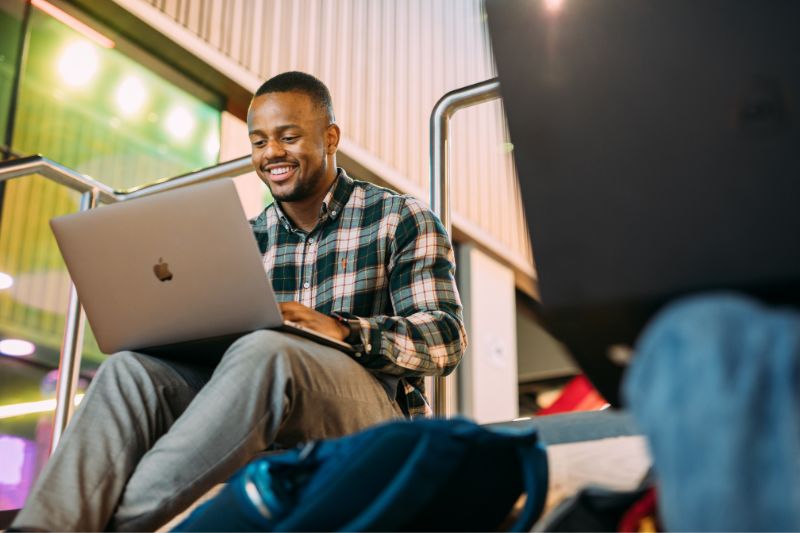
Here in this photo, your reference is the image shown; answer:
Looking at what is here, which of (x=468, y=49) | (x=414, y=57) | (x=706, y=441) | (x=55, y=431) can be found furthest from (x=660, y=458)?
(x=468, y=49)

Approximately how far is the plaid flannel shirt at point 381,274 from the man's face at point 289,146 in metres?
0.06

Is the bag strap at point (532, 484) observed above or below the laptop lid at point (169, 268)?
below

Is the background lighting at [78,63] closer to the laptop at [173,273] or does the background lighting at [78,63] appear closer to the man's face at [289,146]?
the man's face at [289,146]

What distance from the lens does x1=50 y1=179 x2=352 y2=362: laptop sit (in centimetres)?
137

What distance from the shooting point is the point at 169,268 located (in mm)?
1423

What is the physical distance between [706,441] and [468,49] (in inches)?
231

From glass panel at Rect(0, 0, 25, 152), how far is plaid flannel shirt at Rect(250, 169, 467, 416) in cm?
174

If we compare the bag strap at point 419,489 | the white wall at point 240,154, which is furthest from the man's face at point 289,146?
the white wall at point 240,154

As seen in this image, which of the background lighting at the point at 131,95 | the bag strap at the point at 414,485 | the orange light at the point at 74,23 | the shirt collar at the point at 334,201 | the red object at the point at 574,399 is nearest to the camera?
the bag strap at the point at 414,485

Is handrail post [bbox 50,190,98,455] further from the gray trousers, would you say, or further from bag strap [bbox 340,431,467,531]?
bag strap [bbox 340,431,467,531]

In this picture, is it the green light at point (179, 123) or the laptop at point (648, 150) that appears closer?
the laptop at point (648, 150)

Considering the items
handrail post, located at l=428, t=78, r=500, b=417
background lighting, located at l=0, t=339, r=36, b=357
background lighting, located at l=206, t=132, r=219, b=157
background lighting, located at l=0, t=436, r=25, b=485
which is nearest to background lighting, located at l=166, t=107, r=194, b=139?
background lighting, located at l=206, t=132, r=219, b=157

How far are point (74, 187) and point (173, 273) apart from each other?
3.05ft

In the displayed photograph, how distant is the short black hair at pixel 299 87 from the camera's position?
6.68 feet
